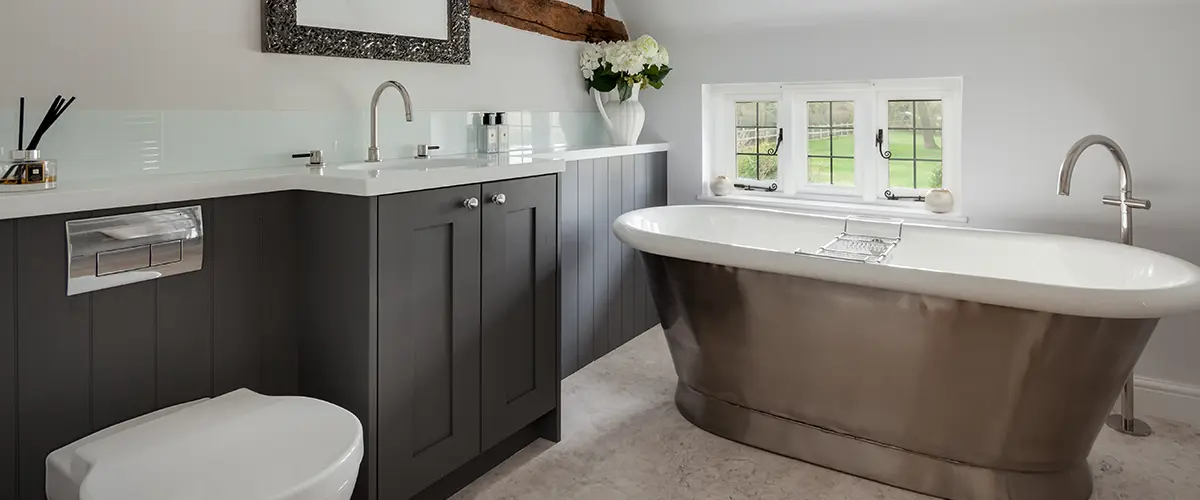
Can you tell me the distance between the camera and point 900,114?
136 inches

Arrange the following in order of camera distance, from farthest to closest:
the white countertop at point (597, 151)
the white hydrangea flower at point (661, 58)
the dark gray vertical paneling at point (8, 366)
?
the white hydrangea flower at point (661, 58), the white countertop at point (597, 151), the dark gray vertical paneling at point (8, 366)

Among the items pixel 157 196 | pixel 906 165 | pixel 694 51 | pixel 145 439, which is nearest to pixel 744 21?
pixel 694 51

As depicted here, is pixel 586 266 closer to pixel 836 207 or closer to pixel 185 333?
pixel 836 207

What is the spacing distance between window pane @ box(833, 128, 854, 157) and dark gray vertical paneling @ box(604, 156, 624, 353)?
1.03m

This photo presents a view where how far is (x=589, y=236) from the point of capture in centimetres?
331

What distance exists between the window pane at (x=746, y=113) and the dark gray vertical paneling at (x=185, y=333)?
8.97 ft

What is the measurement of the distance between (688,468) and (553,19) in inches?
81.1

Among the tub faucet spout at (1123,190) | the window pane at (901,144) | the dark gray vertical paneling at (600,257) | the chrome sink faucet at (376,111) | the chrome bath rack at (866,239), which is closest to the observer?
the chrome sink faucet at (376,111)

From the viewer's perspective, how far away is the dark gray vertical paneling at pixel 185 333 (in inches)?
69.7


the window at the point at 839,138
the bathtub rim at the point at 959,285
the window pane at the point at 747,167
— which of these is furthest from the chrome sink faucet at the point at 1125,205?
the window pane at the point at 747,167

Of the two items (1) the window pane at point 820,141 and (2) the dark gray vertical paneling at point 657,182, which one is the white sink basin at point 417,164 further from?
(1) the window pane at point 820,141

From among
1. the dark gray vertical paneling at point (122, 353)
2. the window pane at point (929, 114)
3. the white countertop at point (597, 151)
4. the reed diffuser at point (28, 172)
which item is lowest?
the dark gray vertical paneling at point (122, 353)

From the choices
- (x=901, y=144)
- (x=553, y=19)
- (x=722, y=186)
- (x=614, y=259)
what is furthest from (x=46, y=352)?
(x=901, y=144)

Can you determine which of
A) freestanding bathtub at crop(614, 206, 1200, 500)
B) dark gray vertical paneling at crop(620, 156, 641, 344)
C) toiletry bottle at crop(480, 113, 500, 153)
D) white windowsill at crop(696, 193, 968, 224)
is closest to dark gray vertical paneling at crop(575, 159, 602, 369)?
dark gray vertical paneling at crop(620, 156, 641, 344)
